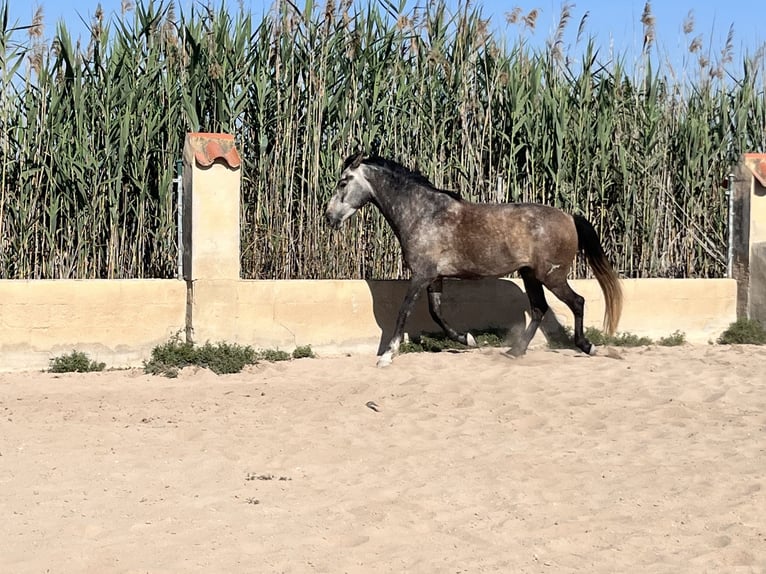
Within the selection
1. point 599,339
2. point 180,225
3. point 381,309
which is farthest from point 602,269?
point 180,225

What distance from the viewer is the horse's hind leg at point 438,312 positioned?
1007 cm

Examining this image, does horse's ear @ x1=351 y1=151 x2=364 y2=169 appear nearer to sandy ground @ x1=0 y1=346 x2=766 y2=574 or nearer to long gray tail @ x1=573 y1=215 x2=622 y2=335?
sandy ground @ x1=0 y1=346 x2=766 y2=574

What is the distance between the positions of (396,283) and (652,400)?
3165mm

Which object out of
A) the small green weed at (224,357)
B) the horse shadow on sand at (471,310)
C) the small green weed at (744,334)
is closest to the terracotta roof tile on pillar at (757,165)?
the small green weed at (744,334)

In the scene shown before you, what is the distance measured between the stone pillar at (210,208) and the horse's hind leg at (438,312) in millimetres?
1772

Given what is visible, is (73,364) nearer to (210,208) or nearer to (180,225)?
(180,225)

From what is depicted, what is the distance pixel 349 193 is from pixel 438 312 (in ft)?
4.42

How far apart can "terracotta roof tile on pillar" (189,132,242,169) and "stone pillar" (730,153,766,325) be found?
566 cm

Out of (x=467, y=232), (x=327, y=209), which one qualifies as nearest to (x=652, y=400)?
(x=467, y=232)

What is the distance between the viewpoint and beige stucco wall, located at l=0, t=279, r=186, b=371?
29.1 ft

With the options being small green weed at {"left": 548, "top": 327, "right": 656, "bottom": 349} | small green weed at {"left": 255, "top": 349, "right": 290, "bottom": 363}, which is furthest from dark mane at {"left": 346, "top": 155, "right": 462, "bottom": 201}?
small green weed at {"left": 548, "top": 327, "right": 656, "bottom": 349}

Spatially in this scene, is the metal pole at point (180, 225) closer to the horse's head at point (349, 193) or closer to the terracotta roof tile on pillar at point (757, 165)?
the horse's head at point (349, 193)

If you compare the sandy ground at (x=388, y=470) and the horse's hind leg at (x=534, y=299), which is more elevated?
the horse's hind leg at (x=534, y=299)

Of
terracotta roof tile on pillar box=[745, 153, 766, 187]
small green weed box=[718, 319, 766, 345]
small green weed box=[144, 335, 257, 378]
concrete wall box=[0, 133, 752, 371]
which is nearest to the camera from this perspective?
concrete wall box=[0, 133, 752, 371]
